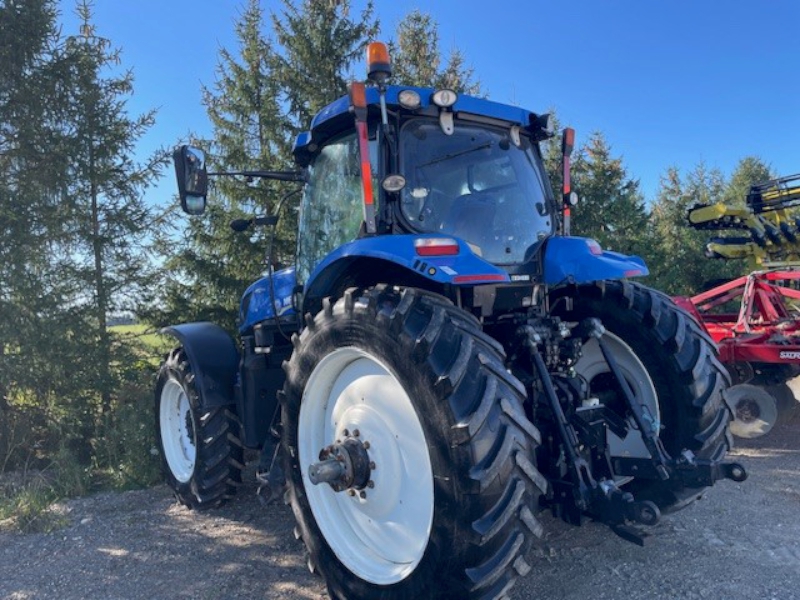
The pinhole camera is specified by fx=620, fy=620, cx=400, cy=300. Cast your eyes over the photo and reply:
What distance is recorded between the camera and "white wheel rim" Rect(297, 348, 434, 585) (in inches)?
117

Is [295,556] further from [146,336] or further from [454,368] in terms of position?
[146,336]

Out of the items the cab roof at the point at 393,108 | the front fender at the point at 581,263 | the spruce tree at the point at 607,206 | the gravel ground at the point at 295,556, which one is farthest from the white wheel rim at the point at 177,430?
the spruce tree at the point at 607,206

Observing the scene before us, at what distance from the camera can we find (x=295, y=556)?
4.00 m

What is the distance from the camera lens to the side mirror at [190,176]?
3963 millimetres

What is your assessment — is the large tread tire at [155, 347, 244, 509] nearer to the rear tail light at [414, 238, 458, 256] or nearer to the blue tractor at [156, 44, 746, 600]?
the blue tractor at [156, 44, 746, 600]

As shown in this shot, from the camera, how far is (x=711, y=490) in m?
4.98

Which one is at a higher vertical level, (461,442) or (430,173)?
(430,173)

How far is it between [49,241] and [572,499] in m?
7.71

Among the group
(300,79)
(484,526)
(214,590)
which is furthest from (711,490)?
(300,79)

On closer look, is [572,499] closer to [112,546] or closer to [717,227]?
[112,546]

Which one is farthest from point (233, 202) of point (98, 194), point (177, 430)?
point (177, 430)

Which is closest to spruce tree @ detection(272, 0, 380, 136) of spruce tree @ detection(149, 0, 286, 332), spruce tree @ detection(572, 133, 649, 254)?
spruce tree @ detection(149, 0, 286, 332)

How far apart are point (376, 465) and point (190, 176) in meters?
2.21

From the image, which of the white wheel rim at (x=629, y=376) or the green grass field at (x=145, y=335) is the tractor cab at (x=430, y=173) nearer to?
the white wheel rim at (x=629, y=376)
